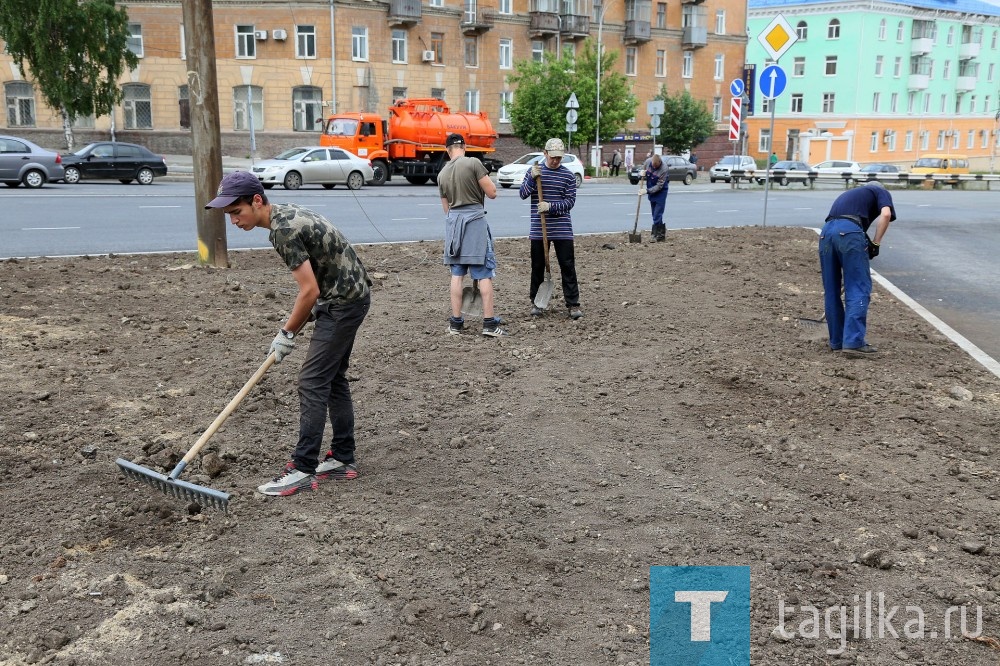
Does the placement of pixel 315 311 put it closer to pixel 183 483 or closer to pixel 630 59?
pixel 183 483

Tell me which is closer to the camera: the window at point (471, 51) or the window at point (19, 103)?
the window at point (19, 103)

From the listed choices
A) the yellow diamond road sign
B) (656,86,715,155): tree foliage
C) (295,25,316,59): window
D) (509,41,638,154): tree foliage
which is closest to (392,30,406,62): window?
(295,25,316,59): window

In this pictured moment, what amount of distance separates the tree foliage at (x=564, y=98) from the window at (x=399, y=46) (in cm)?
591

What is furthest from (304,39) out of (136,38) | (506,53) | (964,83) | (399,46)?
(964,83)

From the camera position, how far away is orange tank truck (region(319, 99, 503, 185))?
114 ft

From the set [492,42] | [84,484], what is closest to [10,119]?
[492,42]

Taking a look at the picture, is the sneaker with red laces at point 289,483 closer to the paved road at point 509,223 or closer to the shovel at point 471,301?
the shovel at point 471,301

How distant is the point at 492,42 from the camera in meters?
52.7

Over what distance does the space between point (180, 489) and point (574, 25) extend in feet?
179

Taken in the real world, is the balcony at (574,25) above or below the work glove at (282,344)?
above

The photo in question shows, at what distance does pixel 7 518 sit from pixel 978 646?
406cm

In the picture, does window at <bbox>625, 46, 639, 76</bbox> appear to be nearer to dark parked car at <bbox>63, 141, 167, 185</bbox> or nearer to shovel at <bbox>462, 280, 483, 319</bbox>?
dark parked car at <bbox>63, 141, 167, 185</bbox>

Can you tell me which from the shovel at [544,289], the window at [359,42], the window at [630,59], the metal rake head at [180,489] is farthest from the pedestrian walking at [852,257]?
the window at [630,59]

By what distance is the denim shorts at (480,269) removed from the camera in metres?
8.11
